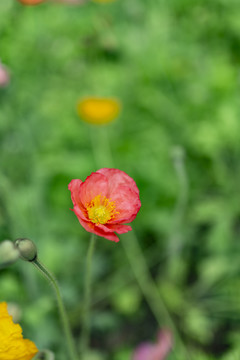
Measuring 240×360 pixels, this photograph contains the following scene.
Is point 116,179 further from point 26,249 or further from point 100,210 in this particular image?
point 26,249

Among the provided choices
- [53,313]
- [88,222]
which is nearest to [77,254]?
[53,313]

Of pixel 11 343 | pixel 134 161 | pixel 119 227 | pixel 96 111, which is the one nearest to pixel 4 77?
pixel 96 111

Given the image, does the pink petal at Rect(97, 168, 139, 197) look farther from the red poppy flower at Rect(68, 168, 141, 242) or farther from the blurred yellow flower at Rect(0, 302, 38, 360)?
the blurred yellow flower at Rect(0, 302, 38, 360)

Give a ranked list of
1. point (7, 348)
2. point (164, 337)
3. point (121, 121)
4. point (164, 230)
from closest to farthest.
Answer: point (7, 348) < point (164, 337) < point (164, 230) < point (121, 121)

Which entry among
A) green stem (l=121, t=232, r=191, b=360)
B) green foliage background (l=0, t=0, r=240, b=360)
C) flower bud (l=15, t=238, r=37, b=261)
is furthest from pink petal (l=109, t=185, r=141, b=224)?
green stem (l=121, t=232, r=191, b=360)

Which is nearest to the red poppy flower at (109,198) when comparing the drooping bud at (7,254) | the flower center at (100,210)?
the flower center at (100,210)

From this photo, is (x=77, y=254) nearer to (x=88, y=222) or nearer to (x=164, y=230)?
(x=164, y=230)
